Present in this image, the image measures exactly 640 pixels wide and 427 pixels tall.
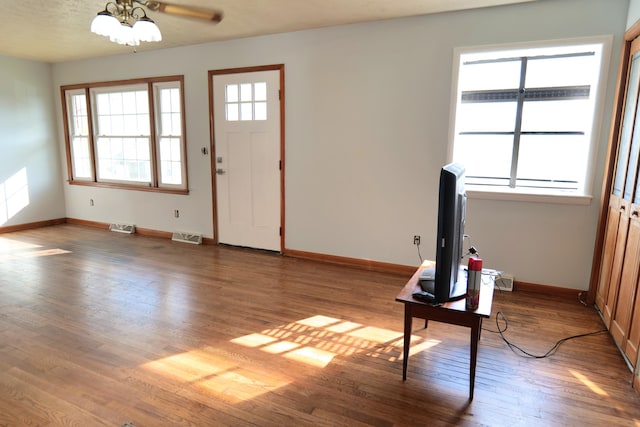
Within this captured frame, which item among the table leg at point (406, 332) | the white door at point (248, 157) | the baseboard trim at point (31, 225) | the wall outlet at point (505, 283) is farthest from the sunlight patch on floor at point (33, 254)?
the wall outlet at point (505, 283)

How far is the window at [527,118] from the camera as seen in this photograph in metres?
3.22

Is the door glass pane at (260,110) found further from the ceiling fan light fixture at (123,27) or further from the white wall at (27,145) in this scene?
the white wall at (27,145)

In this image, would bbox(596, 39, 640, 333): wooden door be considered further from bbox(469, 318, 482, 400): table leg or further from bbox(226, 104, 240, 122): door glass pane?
bbox(226, 104, 240, 122): door glass pane

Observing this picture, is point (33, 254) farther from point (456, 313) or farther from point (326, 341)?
point (456, 313)

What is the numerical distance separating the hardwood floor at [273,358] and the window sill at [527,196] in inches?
34.1

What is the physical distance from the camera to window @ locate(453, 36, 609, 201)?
322 centimetres

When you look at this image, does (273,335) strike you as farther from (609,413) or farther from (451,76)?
(451,76)

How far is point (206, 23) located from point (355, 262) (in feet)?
8.91

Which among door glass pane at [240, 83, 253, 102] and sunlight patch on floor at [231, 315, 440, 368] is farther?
door glass pane at [240, 83, 253, 102]

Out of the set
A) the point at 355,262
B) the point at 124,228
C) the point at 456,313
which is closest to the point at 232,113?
the point at 355,262

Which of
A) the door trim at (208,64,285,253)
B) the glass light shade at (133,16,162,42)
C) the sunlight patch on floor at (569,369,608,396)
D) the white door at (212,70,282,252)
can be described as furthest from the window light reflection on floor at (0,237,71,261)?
the sunlight patch on floor at (569,369,608,396)

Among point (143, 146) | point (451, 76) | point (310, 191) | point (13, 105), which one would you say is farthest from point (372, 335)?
point (13, 105)

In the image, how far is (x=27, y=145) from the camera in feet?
18.7

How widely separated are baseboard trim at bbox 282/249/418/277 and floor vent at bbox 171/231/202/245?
1.33 meters
